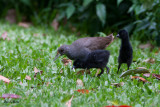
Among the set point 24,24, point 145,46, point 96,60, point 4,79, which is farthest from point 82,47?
point 24,24

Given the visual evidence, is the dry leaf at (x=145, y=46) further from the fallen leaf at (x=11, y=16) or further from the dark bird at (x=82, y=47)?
the fallen leaf at (x=11, y=16)

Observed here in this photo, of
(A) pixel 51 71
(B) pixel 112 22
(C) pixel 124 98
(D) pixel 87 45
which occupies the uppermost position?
(B) pixel 112 22

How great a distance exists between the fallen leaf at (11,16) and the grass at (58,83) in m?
3.66

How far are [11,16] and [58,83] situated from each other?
7129mm

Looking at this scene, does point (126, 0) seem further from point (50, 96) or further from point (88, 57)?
point (50, 96)

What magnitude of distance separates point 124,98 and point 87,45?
2153 millimetres

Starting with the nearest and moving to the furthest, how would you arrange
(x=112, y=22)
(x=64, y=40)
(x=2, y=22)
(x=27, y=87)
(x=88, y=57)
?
(x=27, y=87), (x=88, y=57), (x=64, y=40), (x=112, y=22), (x=2, y=22)

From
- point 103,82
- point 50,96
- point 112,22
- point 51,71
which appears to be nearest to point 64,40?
point 112,22

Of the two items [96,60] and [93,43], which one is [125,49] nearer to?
[96,60]

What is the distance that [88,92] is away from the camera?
446 centimetres

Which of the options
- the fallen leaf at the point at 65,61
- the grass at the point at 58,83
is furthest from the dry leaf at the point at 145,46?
the fallen leaf at the point at 65,61

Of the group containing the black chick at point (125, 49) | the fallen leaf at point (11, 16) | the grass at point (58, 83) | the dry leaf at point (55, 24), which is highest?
the fallen leaf at point (11, 16)

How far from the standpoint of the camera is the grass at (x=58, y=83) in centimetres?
410

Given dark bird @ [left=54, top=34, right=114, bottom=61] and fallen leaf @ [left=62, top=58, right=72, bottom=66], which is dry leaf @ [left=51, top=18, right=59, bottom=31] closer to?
fallen leaf @ [left=62, top=58, right=72, bottom=66]
